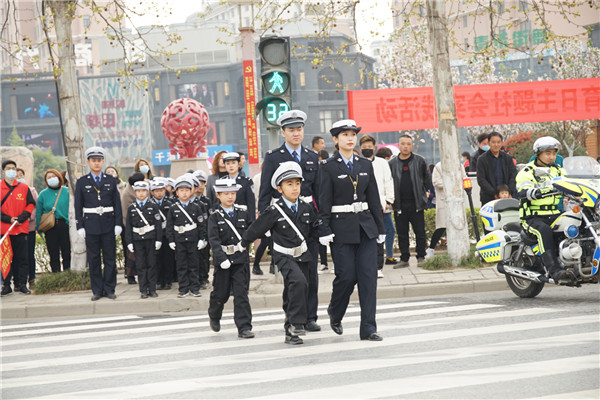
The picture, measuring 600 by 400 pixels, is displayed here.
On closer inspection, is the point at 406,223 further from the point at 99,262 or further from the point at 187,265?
the point at 99,262

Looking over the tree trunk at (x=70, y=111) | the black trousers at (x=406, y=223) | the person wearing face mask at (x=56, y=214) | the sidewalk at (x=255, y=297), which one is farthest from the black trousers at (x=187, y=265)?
the black trousers at (x=406, y=223)

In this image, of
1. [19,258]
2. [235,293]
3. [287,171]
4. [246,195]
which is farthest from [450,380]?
[19,258]

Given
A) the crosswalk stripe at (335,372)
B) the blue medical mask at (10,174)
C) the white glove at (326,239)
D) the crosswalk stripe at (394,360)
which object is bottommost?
the crosswalk stripe at (394,360)

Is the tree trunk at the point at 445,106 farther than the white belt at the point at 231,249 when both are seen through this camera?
Yes

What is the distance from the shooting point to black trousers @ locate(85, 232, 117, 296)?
12016 mm

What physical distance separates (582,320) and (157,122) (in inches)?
3307

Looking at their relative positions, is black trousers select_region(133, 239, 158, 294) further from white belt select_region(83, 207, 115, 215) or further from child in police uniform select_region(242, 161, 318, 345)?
child in police uniform select_region(242, 161, 318, 345)

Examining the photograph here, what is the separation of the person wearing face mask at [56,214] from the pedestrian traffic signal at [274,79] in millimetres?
4081

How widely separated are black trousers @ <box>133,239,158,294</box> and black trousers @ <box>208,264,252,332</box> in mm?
3264

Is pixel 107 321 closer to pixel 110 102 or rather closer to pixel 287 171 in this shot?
pixel 287 171

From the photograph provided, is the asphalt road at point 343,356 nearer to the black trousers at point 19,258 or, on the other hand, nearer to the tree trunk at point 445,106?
the tree trunk at point 445,106

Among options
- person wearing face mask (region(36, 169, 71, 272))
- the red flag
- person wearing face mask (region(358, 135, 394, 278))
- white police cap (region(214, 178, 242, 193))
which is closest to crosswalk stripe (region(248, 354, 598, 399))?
white police cap (region(214, 178, 242, 193))

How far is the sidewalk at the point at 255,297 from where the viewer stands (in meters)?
11.4

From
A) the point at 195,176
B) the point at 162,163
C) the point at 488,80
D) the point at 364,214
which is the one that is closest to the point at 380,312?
the point at 364,214
